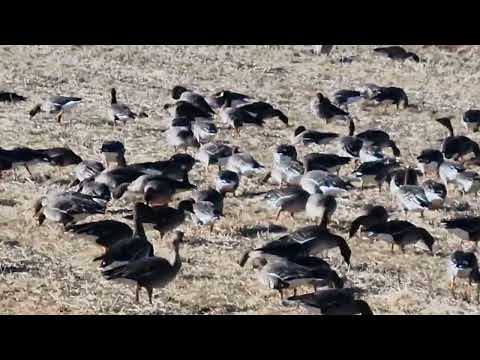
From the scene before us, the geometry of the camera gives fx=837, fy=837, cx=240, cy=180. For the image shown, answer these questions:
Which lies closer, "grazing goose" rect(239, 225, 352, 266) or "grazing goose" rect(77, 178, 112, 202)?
"grazing goose" rect(239, 225, 352, 266)

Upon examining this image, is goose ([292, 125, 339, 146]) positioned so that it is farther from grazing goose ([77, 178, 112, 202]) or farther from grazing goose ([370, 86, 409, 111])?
grazing goose ([77, 178, 112, 202])

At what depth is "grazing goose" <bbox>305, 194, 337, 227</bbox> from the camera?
13688 mm

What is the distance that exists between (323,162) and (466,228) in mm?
4127

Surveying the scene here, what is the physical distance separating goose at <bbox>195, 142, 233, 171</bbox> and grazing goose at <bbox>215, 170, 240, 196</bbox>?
1.65 m

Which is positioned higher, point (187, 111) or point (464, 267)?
point (187, 111)

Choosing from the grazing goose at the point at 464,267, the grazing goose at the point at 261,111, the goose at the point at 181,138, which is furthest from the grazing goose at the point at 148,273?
the grazing goose at the point at 261,111

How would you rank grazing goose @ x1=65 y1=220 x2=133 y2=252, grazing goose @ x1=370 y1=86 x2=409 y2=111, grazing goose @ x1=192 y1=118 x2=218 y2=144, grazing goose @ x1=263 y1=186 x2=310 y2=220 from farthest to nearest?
grazing goose @ x1=370 y1=86 x2=409 y2=111
grazing goose @ x1=192 y1=118 x2=218 y2=144
grazing goose @ x1=263 y1=186 x2=310 y2=220
grazing goose @ x1=65 y1=220 x2=133 y2=252

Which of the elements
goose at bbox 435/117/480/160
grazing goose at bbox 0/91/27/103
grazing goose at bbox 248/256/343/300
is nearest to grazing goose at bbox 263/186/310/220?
grazing goose at bbox 248/256/343/300

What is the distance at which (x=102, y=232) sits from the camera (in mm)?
12031

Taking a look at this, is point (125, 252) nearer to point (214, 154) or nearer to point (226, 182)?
point (226, 182)

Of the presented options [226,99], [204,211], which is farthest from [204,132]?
[204,211]

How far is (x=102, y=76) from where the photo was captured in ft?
85.8

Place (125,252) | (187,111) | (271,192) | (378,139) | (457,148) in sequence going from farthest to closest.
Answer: (187,111) → (378,139) → (457,148) → (271,192) → (125,252)

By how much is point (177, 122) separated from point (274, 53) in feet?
36.6
